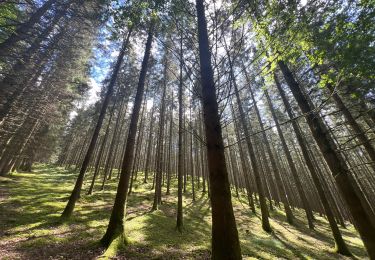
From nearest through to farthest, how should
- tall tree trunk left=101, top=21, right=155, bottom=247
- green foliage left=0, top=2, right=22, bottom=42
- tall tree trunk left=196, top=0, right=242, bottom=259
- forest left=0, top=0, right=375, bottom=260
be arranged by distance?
tall tree trunk left=196, top=0, right=242, bottom=259 < forest left=0, top=0, right=375, bottom=260 < tall tree trunk left=101, top=21, right=155, bottom=247 < green foliage left=0, top=2, right=22, bottom=42

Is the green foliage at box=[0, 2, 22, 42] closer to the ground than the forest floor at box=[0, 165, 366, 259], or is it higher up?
higher up

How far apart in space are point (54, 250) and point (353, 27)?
1100 centimetres

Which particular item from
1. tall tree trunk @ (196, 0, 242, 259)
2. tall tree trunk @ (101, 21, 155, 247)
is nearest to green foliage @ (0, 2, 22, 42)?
tall tree trunk @ (101, 21, 155, 247)

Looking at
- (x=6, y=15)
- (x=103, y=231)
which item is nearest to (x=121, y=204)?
(x=103, y=231)

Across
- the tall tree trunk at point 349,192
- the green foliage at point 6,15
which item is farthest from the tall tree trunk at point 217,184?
the green foliage at point 6,15

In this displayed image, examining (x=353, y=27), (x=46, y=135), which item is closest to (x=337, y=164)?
(x=353, y=27)

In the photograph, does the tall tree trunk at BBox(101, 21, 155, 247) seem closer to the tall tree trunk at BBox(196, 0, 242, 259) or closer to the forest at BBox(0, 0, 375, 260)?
the forest at BBox(0, 0, 375, 260)

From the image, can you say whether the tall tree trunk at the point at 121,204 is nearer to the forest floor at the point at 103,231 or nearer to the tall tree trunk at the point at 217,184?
the forest floor at the point at 103,231

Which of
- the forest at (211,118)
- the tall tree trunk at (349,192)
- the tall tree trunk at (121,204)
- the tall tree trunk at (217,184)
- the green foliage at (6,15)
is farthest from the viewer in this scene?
the green foliage at (6,15)

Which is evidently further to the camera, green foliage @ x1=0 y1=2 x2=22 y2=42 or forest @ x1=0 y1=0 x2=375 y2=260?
green foliage @ x1=0 y1=2 x2=22 y2=42

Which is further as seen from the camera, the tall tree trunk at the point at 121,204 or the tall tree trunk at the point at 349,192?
the tall tree trunk at the point at 121,204

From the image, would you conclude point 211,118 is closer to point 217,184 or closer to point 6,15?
point 217,184

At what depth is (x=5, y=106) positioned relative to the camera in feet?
44.5

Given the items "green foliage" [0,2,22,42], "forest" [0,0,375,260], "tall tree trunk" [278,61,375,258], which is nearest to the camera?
"forest" [0,0,375,260]
